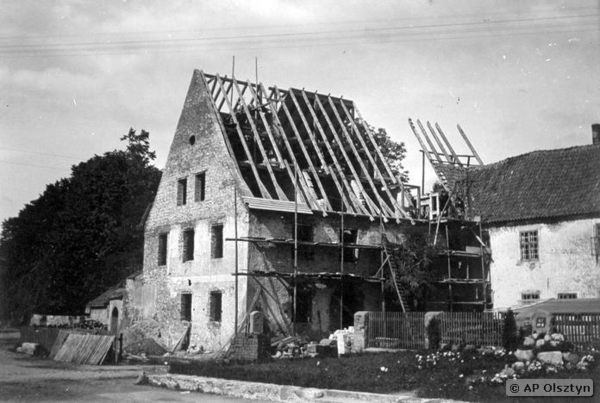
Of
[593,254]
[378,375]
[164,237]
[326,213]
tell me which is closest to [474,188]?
[593,254]

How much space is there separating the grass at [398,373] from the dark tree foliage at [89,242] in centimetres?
3028

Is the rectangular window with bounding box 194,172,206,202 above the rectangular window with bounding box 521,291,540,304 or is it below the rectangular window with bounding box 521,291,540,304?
above

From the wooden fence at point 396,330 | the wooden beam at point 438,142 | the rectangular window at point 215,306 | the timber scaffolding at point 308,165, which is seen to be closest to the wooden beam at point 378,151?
the timber scaffolding at point 308,165

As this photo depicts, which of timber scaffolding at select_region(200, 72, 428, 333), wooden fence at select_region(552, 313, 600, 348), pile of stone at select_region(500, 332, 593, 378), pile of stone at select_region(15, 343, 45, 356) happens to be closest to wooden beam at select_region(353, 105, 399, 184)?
timber scaffolding at select_region(200, 72, 428, 333)

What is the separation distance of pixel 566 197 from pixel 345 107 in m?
11.7

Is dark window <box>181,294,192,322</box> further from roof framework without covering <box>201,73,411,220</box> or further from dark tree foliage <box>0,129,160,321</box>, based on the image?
dark tree foliage <box>0,129,160,321</box>

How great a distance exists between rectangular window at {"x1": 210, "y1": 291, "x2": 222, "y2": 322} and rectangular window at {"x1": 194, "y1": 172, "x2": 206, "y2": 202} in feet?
14.7

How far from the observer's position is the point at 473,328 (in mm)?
19297

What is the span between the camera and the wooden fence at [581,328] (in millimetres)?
16562

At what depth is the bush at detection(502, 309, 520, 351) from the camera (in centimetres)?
1738

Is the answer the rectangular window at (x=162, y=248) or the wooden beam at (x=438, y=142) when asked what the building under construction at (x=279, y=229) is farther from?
the wooden beam at (x=438, y=142)

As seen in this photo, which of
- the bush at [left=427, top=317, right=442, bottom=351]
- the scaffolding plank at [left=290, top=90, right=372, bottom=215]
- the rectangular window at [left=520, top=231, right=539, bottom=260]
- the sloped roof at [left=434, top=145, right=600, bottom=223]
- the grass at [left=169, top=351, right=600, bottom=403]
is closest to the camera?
the grass at [left=169, top=351, right=600, bottom=403]

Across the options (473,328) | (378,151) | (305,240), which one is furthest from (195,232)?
(473,328)

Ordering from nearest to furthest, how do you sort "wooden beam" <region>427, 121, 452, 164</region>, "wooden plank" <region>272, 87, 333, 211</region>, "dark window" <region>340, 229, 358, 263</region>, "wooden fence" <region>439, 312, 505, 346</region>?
"wooden fence" <region>439, 312, 505, 346</region> < "wooden plank" <region>272, 87, 333, 211</region> < "dark window" <region>340, 229, 358, 263</region> < "wooden beam" <region>427, 121, 452, 164</region>
